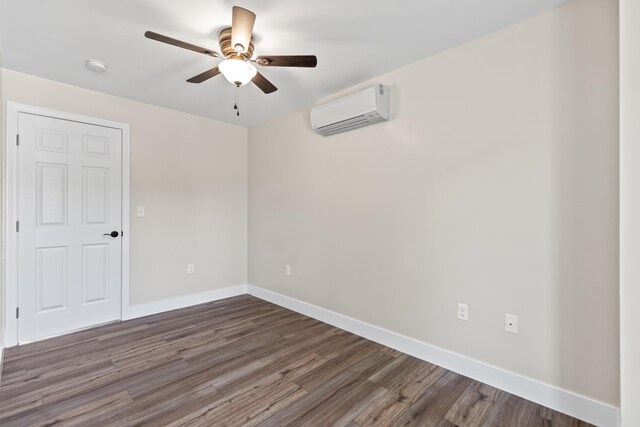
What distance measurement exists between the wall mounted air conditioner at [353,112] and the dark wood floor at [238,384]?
2.02 metres

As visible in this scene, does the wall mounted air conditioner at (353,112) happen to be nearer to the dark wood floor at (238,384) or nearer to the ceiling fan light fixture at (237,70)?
the ceiling fan light fixture at (237,70)

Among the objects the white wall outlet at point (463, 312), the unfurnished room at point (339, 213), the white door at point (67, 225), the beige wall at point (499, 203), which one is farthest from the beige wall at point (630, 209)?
the white door at point (67, 225)

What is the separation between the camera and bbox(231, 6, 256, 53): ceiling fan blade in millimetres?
1604

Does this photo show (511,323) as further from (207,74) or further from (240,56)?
(207,74)

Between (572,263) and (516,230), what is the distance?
34cm

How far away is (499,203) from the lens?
2.04 metres

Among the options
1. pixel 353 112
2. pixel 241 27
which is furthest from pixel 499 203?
pixel 241 27

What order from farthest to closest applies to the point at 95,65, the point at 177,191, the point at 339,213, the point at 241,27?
the point at 177,191 < the point at 339,213 < the point at 95,65 < the point at 241,27

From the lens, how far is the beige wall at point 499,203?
1.70 metres

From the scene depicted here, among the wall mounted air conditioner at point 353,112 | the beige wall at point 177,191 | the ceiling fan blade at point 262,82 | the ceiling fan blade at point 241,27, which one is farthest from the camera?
A: the beige wall at point 177,191

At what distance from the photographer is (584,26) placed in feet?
5.67

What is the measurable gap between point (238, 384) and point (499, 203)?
2192 mm

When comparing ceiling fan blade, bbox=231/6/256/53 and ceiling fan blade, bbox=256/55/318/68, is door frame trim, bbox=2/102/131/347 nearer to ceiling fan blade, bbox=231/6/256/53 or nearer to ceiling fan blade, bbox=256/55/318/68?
ceiling fan blade, bbox=231/6/256/53

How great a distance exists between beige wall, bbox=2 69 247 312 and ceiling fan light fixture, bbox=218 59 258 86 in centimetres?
201
